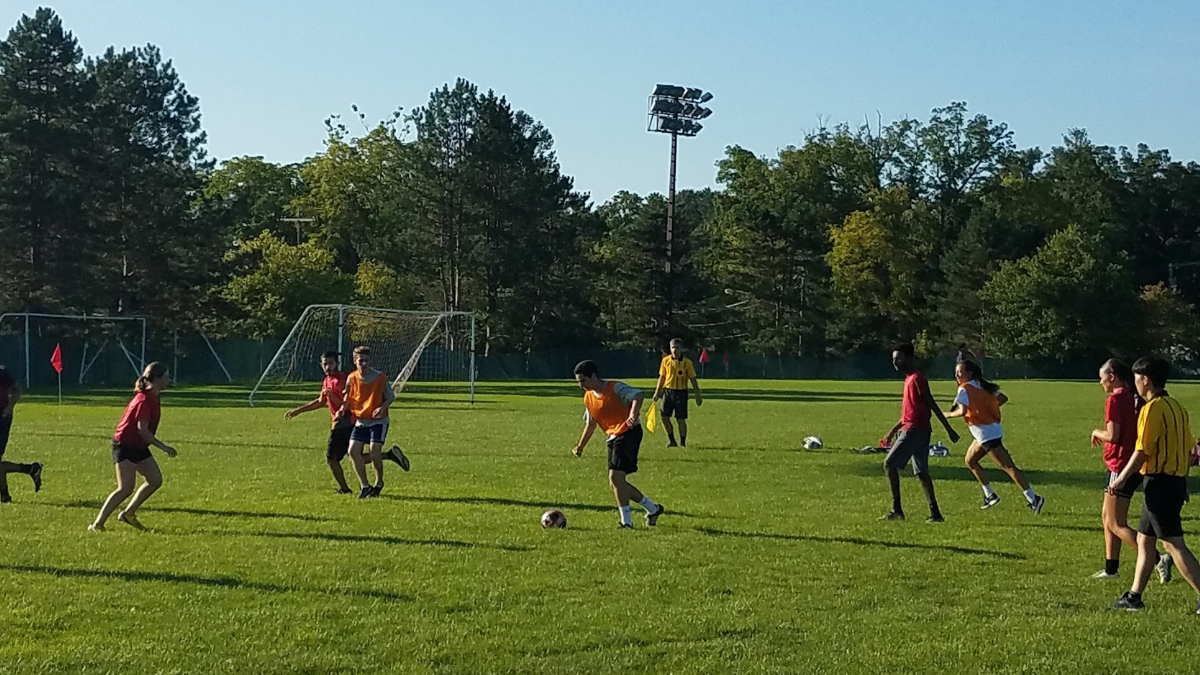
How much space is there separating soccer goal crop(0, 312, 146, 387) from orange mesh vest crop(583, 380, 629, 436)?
39494 millimetres

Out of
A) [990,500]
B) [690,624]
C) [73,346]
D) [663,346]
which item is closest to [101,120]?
[73,346]

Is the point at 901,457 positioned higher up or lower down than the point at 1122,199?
lower down

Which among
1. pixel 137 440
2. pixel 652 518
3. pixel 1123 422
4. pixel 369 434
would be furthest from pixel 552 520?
pixel 1123 422

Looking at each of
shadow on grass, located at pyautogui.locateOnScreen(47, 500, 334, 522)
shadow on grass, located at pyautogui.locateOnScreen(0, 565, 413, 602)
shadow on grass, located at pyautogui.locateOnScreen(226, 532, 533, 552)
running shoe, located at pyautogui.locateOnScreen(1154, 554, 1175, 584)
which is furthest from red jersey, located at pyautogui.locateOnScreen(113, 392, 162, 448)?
running shoe, located at pyautogui.locateOnScreen(1154, 554, 1175, 584)

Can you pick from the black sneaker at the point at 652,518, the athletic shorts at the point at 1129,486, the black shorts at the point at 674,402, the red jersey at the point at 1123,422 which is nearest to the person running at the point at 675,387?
the black shorts at the point at 674,402

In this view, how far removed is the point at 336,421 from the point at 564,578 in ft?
19.1

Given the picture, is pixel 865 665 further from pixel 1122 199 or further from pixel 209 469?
pixel 1122 199

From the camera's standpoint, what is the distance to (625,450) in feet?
39.3

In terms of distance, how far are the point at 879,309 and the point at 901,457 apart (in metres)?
76.0

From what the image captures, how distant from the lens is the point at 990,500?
1404 cm

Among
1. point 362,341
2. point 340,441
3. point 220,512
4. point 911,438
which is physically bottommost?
point 220,512

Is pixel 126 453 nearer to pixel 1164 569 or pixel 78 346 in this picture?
pixel 1164 569

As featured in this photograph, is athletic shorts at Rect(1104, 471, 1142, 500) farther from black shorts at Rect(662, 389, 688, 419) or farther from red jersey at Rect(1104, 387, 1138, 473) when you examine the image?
black shorts at Rect(662, 389, 688, 419)

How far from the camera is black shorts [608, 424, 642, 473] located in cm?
1197
